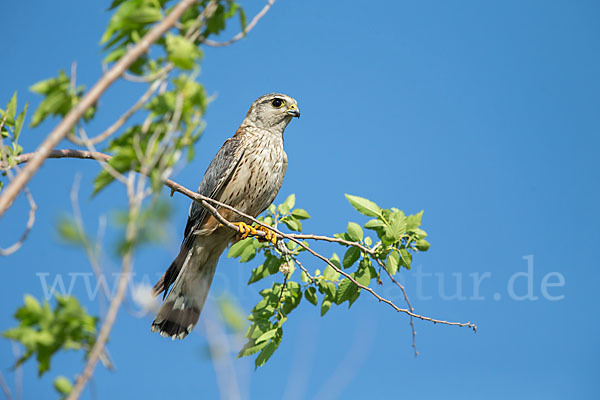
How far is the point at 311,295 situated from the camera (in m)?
3.59

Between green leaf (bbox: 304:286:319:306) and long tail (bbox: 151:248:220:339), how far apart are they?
1.34 metres

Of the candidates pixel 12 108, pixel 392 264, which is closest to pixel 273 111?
pixel 392 264

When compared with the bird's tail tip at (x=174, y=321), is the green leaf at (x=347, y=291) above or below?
below

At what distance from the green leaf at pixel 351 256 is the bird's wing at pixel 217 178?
1843mm

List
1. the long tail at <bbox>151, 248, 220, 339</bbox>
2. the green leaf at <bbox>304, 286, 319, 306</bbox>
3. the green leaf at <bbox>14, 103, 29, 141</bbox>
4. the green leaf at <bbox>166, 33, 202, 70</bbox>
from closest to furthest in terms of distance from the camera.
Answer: the green leaf at <bbox>166, 33, 202, 70</bbox> → the green leaf at <bbox>14, 103, 29, 141</bbox> → the green leaf at <bbox>304, 286, 319, 306</bbox> → the long tail at <bbox>151, 248, 220, 339</bbox>

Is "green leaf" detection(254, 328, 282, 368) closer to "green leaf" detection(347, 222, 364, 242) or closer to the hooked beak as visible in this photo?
"green leaf" detection(347, 222, 364, 242)

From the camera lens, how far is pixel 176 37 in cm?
148

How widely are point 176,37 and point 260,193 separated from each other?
139 inches

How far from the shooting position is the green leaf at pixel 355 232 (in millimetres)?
3303

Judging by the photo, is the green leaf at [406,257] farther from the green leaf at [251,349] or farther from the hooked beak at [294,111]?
the hooked beak at [294,111]

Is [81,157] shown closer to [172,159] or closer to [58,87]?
[58,87]

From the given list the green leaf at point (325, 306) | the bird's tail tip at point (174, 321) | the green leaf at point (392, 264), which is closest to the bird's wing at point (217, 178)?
the bird's tail tip at point (174, 321)

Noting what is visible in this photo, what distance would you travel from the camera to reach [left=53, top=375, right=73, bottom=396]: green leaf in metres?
1.33

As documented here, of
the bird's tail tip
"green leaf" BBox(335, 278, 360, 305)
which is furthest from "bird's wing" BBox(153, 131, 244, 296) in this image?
"green leaf" BBox(335, 278, 360, 305)
